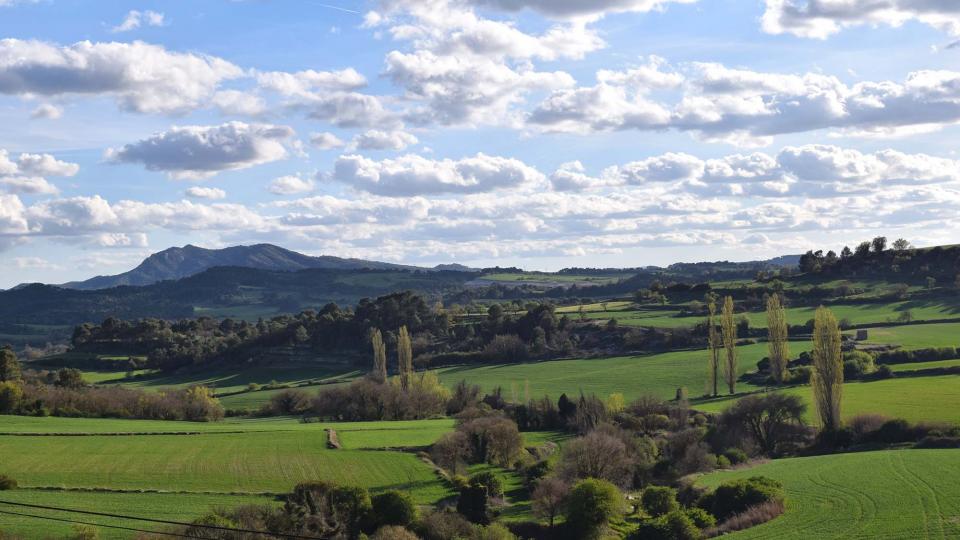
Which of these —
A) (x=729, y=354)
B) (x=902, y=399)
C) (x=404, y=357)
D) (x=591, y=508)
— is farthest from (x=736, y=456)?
(x=404, y=357)

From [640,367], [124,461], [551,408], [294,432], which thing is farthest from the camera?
[640,367]

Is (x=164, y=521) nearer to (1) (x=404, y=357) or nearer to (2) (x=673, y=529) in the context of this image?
(2) (x=673, y=529)

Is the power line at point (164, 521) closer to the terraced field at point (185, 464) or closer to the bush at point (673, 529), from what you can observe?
the terraced field at point (185, 464)

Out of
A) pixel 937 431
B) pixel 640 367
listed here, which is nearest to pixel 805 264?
pixel 640 367

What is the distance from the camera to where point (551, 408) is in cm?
8369

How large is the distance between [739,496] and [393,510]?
55.7ft

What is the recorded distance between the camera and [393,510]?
42812 millimetres

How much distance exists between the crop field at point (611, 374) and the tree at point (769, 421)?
1981 cm

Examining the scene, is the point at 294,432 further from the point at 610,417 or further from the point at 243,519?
the point at 243,519

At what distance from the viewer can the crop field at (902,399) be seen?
64938 mm

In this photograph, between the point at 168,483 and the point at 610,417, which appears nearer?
the point at 168,483

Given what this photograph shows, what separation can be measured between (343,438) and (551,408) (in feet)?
72.2

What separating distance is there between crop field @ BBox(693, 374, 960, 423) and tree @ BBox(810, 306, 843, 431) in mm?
2276

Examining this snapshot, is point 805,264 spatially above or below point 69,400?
above
